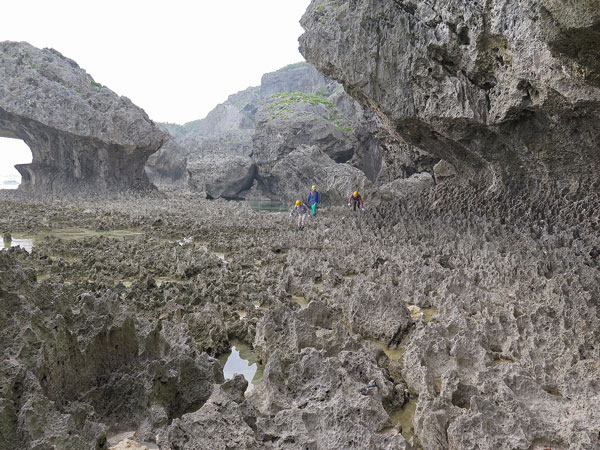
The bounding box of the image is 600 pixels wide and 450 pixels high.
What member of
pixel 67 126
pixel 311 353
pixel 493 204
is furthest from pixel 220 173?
pixel 311 353

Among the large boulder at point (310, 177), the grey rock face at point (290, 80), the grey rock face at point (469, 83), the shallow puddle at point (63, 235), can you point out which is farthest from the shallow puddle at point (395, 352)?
the grey rock face at point (290, 80)

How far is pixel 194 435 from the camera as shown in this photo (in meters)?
2.77

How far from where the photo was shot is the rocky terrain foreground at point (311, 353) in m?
2.87

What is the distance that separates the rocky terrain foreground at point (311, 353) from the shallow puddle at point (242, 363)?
0.34 feet

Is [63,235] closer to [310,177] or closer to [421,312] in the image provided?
[421,312]

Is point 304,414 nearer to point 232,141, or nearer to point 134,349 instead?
point 134,349

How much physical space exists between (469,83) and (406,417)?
1169 centimetres

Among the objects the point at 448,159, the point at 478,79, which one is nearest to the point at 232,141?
the point at 448,159

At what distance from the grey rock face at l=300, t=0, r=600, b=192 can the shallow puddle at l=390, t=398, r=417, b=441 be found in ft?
19.6

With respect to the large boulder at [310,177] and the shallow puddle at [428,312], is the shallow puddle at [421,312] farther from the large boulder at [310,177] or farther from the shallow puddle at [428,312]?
the large boulder at [310,177]

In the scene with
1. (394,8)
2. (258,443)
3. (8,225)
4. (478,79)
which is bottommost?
(258,443)

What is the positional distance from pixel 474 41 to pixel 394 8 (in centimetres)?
397

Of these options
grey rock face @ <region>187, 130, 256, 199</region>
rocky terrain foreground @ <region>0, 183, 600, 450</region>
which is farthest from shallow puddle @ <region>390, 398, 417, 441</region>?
grey rock face @ <region>187, 130, 256, 199</region>

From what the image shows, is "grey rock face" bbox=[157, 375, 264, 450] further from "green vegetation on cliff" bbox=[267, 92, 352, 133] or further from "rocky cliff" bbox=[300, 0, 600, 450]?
"green vegetation on cliff" bbox=[267, 92, 352, 133]
